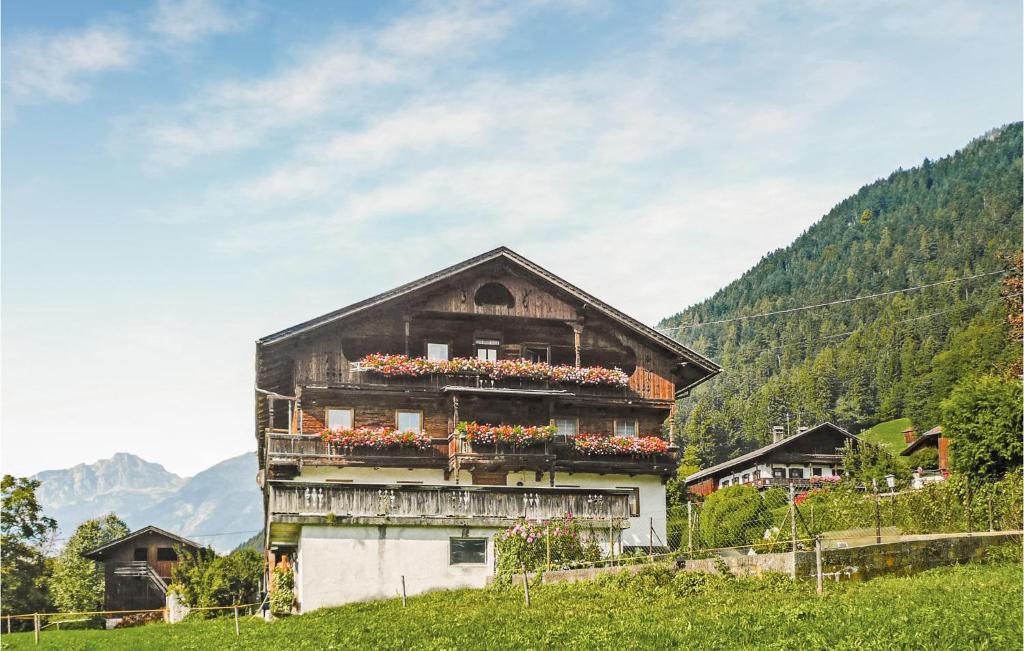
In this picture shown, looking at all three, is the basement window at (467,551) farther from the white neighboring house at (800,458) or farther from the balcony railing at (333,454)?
the white neighboring house at (800,458)

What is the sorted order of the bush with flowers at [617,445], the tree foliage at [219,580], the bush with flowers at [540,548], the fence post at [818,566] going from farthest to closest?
the tree foliage at [219,580] → the bush with flowers at [617,445] → the bush with flowers at [540,548] → the fence post at [818,566]

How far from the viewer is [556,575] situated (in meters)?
30.5

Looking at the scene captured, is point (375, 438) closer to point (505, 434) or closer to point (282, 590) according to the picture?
point (505, 434)

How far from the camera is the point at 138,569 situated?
7125cm

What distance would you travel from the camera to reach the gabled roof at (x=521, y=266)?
42.0 meters

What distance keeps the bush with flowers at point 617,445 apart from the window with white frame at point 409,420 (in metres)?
5.34

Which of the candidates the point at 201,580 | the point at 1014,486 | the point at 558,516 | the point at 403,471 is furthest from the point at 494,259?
the point at 1014,486

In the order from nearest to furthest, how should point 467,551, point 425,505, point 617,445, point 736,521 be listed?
1. point 425,505
2. point 467,551
3. point 617,445
4. point 736,521

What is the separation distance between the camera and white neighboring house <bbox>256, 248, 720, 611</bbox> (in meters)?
41.7

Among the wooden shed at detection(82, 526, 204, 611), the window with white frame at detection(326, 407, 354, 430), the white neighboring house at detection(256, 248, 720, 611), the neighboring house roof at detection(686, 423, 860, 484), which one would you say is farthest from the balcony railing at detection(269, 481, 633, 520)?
the neighboring house roof at detection(686, 423, 860, 484)

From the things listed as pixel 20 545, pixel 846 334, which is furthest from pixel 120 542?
pixel 846 334

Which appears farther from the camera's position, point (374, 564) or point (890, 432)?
point (890, 432)

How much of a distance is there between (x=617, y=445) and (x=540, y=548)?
445 inches

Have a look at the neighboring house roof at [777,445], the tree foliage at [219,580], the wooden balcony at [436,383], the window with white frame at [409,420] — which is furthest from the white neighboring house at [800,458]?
the window with white frame at [409,420]
